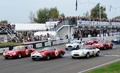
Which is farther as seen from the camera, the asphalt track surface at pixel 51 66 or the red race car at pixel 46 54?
the red race car at pixel 46 54

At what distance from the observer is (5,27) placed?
1686 inches

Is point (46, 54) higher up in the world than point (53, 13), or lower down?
lower down

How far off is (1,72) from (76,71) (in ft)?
14.8

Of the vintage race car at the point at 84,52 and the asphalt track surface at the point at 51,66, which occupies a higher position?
the vintage race car at the point at 84,52

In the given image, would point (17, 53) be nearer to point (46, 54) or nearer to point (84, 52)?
point (46, 54)

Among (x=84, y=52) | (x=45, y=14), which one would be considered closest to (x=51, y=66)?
(x=84, y=52)

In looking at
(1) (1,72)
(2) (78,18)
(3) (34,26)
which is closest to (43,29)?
(3) (34,26)

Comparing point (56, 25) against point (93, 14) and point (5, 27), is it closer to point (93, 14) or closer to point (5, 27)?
point (5, 27)

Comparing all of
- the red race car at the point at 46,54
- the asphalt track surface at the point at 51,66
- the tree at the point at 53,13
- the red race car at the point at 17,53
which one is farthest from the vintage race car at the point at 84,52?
the tree at the point at 53,13

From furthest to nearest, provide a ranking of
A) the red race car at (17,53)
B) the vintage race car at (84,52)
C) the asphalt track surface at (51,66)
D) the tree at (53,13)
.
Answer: the tree at (53,13)
the red race car at (17,53)
the vintage race car at (84,52)
the asphalt track surface at (51,66)

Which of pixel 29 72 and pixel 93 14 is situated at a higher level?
pixel 93 14

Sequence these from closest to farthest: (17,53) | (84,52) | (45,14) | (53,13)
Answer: (84,52), (17,53), (53,13), (45,14)

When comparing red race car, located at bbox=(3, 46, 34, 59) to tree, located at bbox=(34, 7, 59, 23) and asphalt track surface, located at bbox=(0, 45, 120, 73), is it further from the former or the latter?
tree, located at bbox=(34, 7, 59, 23)

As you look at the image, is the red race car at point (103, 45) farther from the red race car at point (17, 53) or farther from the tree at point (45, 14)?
the tree at point (45, 14)
